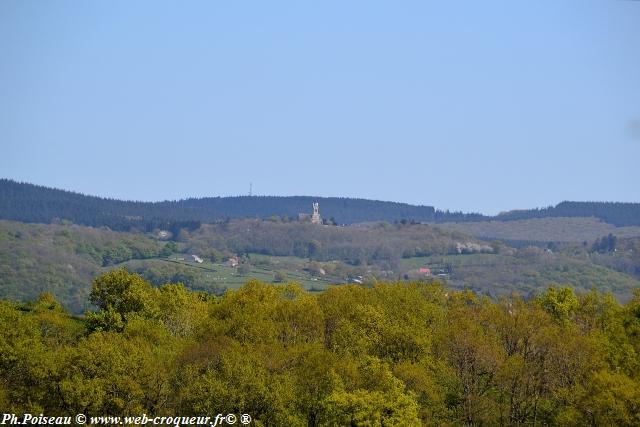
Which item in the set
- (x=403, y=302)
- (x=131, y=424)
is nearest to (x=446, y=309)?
(x=403, y=302)

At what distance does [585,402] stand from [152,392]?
30.0 m

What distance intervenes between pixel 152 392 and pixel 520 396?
88.3ft

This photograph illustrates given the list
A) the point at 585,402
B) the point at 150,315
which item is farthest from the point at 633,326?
the point at 150,315

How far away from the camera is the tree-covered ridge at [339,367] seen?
86.7 m

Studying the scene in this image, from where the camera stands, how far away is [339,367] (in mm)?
91375

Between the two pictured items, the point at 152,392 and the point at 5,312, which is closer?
the point at 152,392

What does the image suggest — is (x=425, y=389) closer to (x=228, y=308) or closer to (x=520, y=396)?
(x=520, y=396)

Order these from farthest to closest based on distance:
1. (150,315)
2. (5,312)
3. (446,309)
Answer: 1. (446,309)
2. (150,315)
3. (5,312)

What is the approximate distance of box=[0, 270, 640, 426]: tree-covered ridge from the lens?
86.7 metres

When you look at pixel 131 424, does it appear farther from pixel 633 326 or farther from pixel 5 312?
pixel 633 326

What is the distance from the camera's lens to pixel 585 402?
83.8 metres

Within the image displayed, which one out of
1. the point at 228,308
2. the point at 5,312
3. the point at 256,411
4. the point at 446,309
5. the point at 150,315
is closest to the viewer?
the point at 256,411

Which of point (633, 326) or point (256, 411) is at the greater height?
point (633, 326)

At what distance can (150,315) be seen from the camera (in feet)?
400
